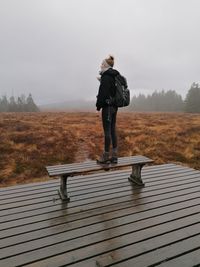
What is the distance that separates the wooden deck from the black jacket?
178 centimetres

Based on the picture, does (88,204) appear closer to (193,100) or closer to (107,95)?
(107,95)

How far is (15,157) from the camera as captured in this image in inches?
538

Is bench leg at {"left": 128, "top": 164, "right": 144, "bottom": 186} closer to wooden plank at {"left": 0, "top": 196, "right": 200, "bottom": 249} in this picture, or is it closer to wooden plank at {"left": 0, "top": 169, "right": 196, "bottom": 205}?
wooden plank at {"left": 0, "top": 169, "right": 196, "bottom": 205}

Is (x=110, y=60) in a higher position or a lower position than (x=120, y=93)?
higher

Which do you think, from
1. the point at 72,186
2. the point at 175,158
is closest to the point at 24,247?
the point at 72,186

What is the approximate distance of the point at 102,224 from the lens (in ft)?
12.9

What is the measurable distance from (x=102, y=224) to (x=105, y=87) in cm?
247

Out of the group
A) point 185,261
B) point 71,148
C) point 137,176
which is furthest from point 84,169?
point 71,148

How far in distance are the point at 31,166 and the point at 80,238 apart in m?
9.34

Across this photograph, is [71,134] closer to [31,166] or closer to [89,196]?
[31,166]

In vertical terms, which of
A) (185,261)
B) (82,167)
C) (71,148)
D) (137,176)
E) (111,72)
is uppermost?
(111,72)

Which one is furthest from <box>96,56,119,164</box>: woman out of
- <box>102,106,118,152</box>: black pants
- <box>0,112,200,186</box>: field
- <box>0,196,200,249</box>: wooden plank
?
<box>0,112,200,186</box>: field

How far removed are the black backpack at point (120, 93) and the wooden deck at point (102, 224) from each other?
1781mm

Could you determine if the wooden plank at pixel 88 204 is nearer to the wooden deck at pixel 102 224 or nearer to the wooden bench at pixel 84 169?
the wooden deck at pixel 102 224
